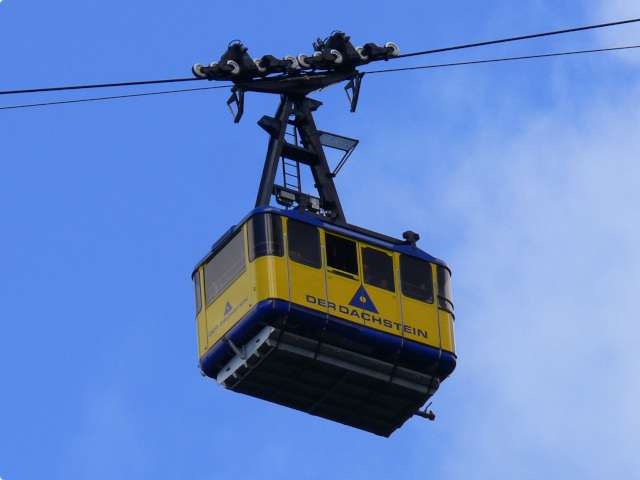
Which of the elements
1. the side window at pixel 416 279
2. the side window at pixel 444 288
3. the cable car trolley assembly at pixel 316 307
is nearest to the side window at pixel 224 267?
the cable car trolley assembly at pixel 316 307

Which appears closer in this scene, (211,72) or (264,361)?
(264,361)

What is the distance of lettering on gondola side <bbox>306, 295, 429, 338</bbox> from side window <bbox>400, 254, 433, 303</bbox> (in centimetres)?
83

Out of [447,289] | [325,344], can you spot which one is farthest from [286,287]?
[447,289]

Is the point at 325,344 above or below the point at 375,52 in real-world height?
below

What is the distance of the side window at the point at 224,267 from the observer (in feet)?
138

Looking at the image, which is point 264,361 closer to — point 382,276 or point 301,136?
point 382,276

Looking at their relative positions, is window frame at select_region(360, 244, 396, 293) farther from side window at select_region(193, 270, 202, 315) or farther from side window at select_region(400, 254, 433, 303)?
side window at select_region(193, 270, 202, 315)

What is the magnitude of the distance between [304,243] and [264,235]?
922 millimetres

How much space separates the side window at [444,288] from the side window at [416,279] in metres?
0.30

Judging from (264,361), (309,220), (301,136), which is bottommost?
(264,361)

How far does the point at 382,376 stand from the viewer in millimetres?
42219

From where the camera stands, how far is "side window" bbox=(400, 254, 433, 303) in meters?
42.9

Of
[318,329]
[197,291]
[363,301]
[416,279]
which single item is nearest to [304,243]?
[363,301]

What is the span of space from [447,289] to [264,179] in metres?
4.70
